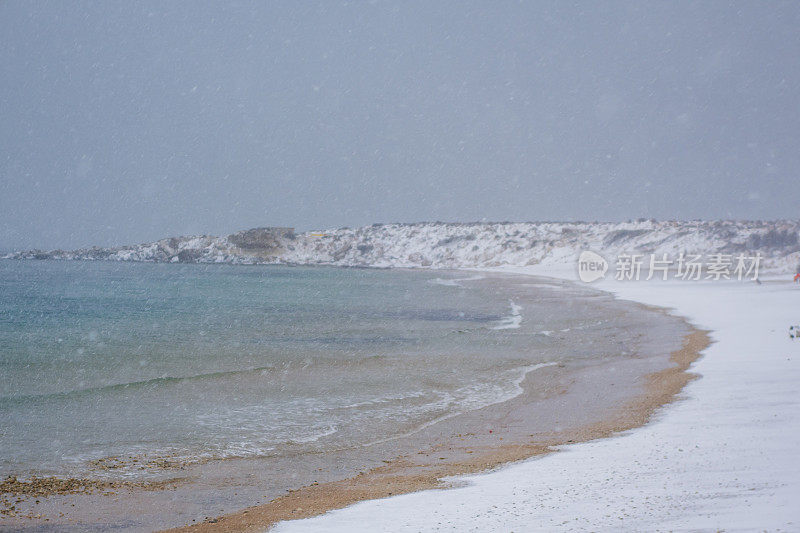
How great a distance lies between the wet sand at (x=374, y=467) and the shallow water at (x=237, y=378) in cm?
92

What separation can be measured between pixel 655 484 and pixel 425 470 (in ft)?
12.3

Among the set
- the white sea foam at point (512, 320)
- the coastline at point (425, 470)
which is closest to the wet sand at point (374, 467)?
the coastline at point (425, 470)

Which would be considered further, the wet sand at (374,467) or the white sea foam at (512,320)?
the white sea foam at (512,320)

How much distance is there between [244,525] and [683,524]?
16.9ft

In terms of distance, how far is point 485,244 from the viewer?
158000 millimetres

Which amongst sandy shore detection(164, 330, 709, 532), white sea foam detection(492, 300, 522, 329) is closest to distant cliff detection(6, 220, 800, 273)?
white sea foam detection(492, 300, 522, 329)

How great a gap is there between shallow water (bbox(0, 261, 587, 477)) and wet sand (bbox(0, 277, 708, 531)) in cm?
92

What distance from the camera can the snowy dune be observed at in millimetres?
6973

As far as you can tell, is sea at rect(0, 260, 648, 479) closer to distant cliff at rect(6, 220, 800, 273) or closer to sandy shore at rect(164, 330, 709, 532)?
sandy shore at rect(164, 330, 709, 532)

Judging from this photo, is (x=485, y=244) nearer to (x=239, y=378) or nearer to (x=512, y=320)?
(x=512, y=320)

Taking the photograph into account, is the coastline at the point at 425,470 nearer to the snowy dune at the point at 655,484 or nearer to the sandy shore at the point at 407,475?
the sandy shore at the point at 407,475

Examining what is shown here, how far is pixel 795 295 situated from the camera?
133ft

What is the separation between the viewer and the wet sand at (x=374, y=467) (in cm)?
890

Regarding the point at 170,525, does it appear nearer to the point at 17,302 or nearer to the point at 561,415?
the point at 561,415
